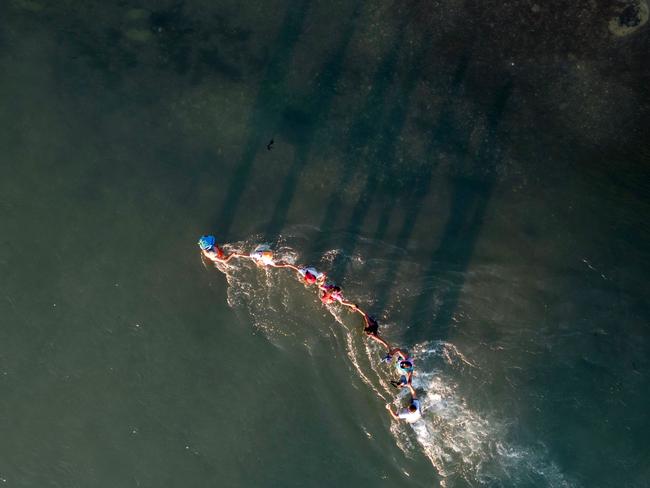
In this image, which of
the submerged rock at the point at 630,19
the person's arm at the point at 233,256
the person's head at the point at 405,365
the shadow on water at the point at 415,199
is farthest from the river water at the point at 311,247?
the submerged rock at the point at 630,19

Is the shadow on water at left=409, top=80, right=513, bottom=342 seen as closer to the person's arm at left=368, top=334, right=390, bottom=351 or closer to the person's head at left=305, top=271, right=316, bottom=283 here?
the person's arm at left=368, top=334, right=390, bottom=351

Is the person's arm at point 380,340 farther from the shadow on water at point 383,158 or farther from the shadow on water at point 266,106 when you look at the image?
the shadow on water at point 266,106

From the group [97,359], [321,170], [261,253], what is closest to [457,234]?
[321,170]

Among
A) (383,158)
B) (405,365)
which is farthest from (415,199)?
(405,365)

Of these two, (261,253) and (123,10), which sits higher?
(123,10)

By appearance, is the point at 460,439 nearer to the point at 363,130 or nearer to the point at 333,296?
the point at 333,296

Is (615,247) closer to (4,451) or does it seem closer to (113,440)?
(113,440)
